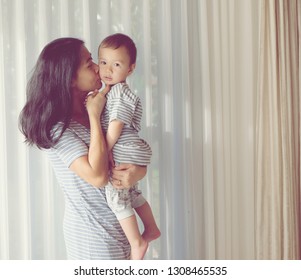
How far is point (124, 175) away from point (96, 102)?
0.93 ft

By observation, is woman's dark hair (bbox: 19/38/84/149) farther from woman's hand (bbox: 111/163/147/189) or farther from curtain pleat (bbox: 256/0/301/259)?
curtain pleat (bbox: 256/0/301/259)

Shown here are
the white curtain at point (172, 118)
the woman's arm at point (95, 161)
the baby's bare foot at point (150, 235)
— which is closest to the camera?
the woman's arm at point (95, 161)

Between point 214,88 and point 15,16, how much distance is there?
0.92 metres

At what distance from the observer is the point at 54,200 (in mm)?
2029

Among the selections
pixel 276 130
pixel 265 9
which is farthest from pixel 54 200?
pixel 265 9

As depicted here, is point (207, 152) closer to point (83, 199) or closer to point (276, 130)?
point (276, 130)

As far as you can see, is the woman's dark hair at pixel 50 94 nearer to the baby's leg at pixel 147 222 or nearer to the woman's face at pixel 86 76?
the woman's face at pixel 86 76

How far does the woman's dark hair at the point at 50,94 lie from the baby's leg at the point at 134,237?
1.26 feet

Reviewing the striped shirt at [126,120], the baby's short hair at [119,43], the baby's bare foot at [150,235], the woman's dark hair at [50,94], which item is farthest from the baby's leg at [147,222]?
the baby's short hair at [119,43]

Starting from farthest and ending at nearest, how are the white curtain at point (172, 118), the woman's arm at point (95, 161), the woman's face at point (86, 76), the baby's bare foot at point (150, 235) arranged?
the white curtain at point (172, 118), the baby's bare foot at point (150, 235), the woman's face at point (86, 76), the woman's arm at point (95, 161)

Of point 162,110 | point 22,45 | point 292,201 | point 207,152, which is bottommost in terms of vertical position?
point 292,201

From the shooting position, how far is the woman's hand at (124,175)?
5.44ft

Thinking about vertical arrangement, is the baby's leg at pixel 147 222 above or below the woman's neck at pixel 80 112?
below

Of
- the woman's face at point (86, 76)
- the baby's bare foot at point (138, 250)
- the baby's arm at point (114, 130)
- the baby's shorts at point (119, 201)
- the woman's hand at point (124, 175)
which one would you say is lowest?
the baby's bare foot at point (138, 250)
